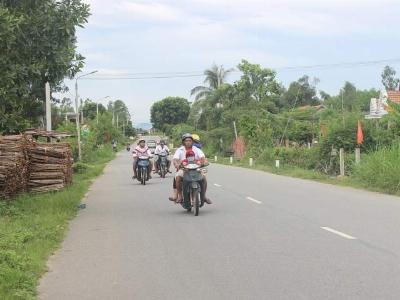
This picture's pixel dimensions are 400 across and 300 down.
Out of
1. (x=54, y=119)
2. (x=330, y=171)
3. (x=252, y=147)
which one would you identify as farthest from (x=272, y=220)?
(x=54, y=119)

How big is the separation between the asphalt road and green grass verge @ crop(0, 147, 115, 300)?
220 mm

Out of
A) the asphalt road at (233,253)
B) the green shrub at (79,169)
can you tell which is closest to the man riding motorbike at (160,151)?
the green shrub at (79,169)

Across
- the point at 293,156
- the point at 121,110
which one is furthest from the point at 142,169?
the point at 121,110

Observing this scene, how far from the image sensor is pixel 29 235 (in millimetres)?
10344

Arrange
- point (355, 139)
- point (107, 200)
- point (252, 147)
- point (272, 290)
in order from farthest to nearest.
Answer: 1. point (252, 147)
2. point (355, 139)
3. point (107, 200)
4. point (272, 290)

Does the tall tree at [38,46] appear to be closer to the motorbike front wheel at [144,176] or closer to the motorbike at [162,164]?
the motorbike front wheel at [144,176]

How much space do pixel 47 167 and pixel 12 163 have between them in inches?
152

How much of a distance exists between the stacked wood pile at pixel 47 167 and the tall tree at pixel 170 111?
12972 centimetres

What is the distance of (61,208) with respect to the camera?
15.0 m

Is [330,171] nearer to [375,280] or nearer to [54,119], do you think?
[375,280]

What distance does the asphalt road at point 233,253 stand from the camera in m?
6.79

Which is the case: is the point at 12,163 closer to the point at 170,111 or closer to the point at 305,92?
the point at 305,92

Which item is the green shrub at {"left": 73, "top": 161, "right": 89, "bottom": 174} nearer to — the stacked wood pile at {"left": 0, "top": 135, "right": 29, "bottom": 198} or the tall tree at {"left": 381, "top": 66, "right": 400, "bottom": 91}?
the stacked wood pile at {"left": 0, "top": 135, "right": 29, "bottom": 198}

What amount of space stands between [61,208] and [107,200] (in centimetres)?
332
